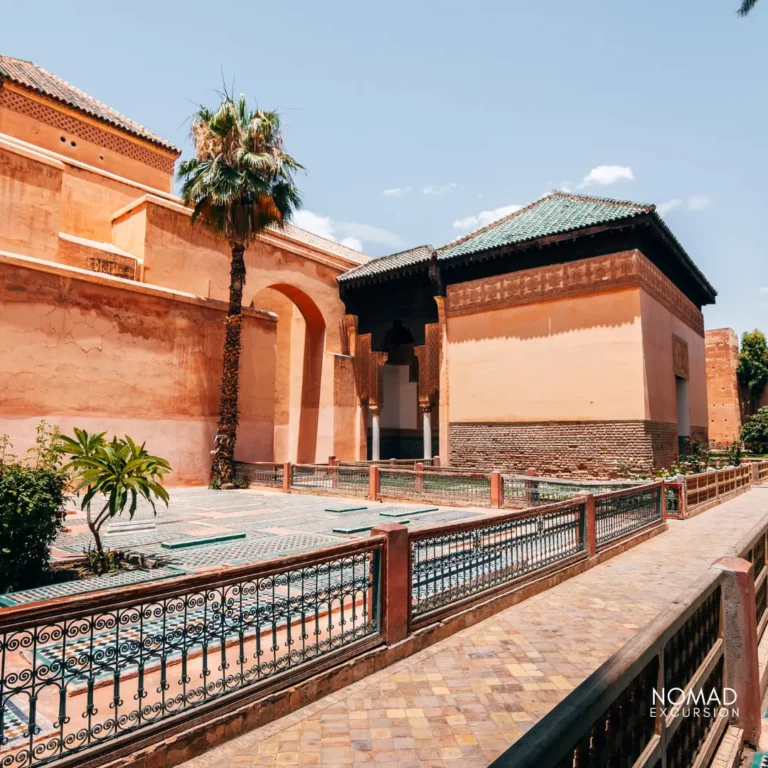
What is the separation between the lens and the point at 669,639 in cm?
247

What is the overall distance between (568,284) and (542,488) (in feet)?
27.3

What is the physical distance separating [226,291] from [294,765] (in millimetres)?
18486

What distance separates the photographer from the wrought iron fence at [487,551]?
5031 millimetres

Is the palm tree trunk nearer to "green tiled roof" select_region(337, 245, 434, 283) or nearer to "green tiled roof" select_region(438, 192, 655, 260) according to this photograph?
"green tiled roof" select_region(337, 245, 434, 283)

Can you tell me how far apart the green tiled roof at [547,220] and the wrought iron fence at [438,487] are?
9158mm

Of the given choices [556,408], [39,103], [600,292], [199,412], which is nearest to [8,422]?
[199,412]

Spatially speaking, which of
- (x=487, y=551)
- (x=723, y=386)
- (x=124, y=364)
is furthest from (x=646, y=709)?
(x=723, y=386)

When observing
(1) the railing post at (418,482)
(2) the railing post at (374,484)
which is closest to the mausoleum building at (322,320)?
(1) the railing post at (418,482)

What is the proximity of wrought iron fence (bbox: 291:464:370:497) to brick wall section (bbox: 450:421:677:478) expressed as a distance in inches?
222

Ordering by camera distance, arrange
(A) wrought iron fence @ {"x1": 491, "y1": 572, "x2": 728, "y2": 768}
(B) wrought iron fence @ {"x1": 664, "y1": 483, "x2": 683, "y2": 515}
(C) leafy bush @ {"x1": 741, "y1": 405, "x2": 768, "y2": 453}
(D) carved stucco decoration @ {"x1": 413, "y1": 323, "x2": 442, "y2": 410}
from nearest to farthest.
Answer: (A) wrought iron fence @ {"x1": 491, "y1": 572, "x2": 728, "y2": 768}
(B) wrought iron fence @ {"x1": 664, "y1": 483, "x2": 683, "y2": 515}
(D) carved stucco decoration @ {"x1": 413, "y1": 323, "x2": 442, "y2": 410}
(C) leafy bush @ {"x1": 741, "y1": 405, "x2": 768, "y2": 453}

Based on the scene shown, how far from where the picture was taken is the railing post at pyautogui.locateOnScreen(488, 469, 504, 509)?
486 inches

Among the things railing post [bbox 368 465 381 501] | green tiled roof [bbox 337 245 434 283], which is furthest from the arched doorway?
railing post [bbox 368 465 381 501]

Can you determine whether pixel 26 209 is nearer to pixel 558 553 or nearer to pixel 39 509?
pixel 39 509

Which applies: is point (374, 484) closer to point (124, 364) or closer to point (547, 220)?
point (124, 364)
